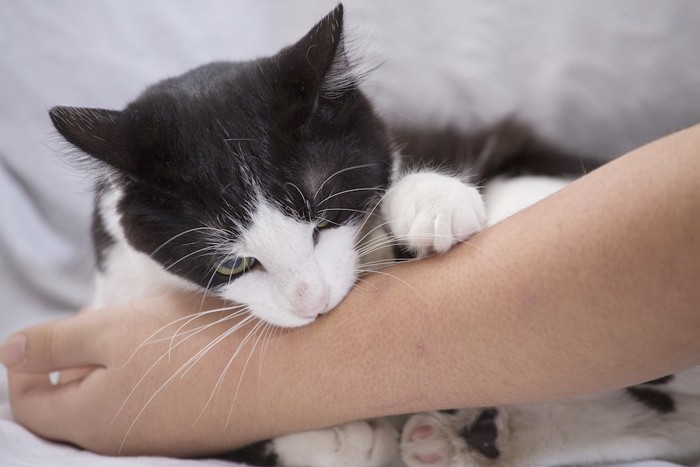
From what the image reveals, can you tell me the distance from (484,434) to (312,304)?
1.29ft

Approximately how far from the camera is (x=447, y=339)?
0.87m

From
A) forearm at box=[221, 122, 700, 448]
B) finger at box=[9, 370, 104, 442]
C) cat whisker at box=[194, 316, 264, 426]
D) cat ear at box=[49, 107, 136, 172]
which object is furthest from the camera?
finger at box=[9, 370, 104, 442]

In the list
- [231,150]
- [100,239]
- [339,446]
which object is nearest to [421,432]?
[339,446]

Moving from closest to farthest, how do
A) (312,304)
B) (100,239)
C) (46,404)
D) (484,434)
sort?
(312,304) < (484,434) < (46,404) < (100,239)

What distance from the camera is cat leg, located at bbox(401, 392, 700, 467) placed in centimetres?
101

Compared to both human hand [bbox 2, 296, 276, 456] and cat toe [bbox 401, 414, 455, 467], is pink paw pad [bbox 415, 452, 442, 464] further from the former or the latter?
human hand [bbox 2, 296, 276, 456]

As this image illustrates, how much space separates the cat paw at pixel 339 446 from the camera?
102 centimetres

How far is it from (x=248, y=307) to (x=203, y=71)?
487 mm

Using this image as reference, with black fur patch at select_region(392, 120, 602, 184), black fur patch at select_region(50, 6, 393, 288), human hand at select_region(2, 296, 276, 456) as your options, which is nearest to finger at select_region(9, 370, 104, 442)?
human hand at select_region(2, 296, 276, 456)

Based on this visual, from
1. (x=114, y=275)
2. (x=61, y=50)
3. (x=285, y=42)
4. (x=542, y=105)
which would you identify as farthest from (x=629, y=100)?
(x=61, y=50)

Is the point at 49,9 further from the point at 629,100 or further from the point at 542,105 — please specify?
the point at 629,100

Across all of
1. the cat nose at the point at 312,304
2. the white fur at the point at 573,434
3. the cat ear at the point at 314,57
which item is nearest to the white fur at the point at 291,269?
the cat nose at the point at 312,304

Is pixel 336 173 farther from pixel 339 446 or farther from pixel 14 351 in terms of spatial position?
pixel 14 351

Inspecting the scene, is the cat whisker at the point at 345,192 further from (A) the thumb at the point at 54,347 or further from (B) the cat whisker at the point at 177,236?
(A) the thumb at the point at 54,347
